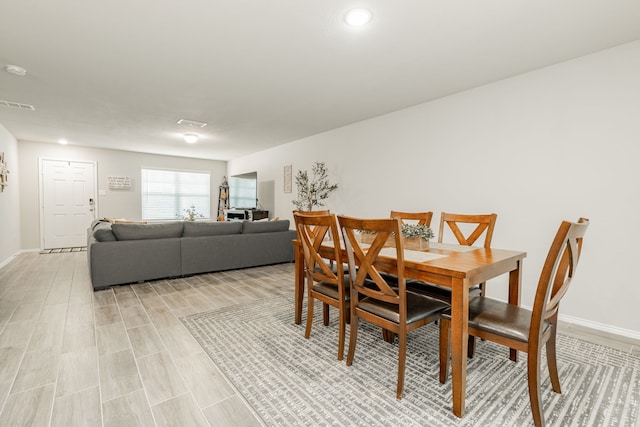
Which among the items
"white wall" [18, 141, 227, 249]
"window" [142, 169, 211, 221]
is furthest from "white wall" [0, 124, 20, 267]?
"window" [142, 169, 211, 221]

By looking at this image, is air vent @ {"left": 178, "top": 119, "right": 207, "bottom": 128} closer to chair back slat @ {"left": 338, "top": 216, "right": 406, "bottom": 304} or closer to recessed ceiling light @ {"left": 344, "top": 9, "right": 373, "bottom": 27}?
recessed ceiling light @ {"left": 344, "top": 9, "right": 373, "bottom": 27}

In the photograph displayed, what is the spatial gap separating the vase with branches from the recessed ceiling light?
10.2 ft

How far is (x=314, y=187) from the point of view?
17.9ft

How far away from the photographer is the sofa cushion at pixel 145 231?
362 cm

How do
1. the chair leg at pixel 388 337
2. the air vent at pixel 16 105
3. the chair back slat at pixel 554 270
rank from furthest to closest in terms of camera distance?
the air vent at pixel 16 105 → the chair leg at pixel 388 337 → the chair back slat at pixel 554 270

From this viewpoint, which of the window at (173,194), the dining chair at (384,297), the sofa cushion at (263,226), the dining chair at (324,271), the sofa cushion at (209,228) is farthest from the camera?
the window at (173,194)

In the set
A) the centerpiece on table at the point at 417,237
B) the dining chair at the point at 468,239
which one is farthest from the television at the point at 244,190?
the centerpiece on table at the point at 417,237

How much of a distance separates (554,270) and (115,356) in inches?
103

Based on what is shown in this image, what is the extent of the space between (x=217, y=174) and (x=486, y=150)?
716 cm

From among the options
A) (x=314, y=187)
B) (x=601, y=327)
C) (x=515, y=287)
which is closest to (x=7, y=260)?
(x=314, y=187)

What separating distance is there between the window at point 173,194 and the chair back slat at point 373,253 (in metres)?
7.25

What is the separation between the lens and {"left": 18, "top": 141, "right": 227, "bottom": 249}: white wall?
610cm

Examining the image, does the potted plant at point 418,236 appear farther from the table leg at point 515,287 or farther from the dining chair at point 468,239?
the table leg at point 515,287

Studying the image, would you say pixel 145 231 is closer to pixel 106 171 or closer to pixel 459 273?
pixel 459 273
